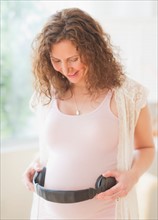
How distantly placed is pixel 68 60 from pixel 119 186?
1.40 feet

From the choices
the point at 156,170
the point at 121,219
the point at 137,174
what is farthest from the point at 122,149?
the point at 156,170

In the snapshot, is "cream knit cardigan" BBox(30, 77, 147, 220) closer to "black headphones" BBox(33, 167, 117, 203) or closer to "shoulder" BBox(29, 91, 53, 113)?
"black headphones" BBox(33, 167, 117, 203)

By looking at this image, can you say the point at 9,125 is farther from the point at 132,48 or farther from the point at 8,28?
the point at 132,48

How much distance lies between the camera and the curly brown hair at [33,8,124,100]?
1.11 m

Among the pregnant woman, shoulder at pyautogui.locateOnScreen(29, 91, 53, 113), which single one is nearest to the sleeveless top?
the pregnant woman

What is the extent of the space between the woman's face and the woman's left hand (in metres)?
0.33

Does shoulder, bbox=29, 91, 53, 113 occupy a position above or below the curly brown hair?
below

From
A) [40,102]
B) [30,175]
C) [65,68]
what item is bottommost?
[30,175]

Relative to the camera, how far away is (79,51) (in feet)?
3.67

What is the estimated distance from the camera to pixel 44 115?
1288 mm

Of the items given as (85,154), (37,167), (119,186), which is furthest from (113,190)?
(37,167)

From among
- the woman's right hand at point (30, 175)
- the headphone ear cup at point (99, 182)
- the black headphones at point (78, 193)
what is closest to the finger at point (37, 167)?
the woman's right hand at point (30, 175)

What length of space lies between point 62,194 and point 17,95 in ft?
3.18

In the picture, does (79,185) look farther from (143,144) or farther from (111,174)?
(143,144)
